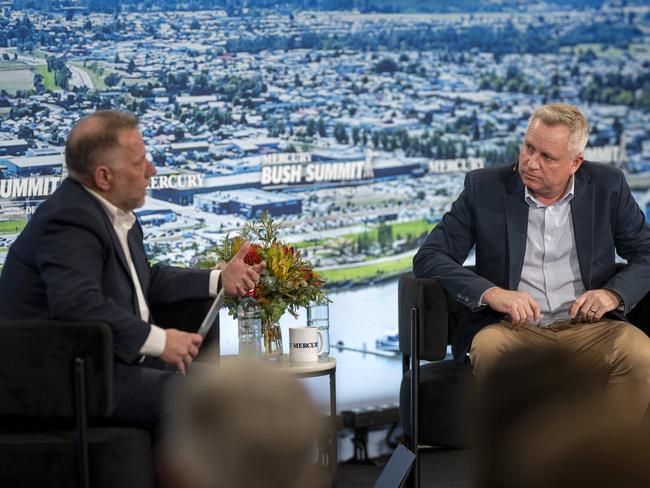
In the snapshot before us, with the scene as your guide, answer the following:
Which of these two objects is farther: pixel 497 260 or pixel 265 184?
pixel 265 184

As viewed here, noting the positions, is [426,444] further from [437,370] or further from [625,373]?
[625,373]

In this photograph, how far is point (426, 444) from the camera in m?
3.57

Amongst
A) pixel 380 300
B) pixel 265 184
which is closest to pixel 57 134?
pixel 265 184

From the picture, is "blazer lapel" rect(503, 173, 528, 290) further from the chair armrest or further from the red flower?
the red flower

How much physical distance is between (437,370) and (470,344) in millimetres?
179

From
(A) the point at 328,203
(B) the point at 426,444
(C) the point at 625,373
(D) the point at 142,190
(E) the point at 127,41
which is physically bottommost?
(B) the point at 426,444

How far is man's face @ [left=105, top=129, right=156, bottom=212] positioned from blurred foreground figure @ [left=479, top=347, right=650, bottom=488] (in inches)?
78.5

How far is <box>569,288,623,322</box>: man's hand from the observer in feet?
11.3

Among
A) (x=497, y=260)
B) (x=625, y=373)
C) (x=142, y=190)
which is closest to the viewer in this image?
(x=142, y=190)

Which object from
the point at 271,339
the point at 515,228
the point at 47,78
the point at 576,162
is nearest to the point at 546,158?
the point at 576,162

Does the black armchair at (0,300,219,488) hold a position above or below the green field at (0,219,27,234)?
below

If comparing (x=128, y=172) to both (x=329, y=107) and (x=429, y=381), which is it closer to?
(x=429, y=381)

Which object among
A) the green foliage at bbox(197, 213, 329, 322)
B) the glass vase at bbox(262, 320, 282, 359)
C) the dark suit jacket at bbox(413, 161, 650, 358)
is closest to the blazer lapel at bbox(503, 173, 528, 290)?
the dark suit jacket at bbox(413, 161, 650, 358)

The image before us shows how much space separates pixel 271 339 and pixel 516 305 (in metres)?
0.89
